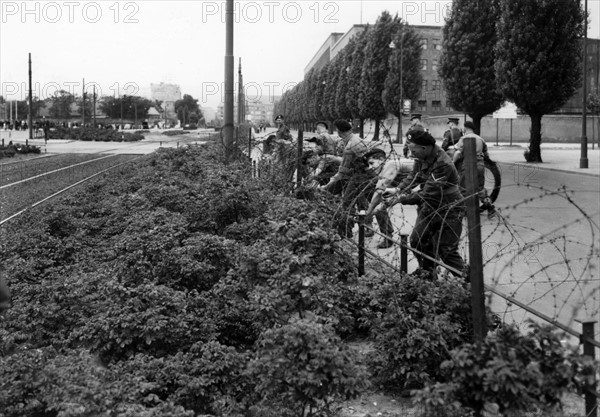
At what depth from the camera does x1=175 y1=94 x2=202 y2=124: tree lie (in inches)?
6515

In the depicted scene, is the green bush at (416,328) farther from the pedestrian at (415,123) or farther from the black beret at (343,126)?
the black beret at (343,126)

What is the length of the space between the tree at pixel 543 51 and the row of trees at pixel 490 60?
42 mm

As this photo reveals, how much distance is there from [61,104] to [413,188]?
13586cm

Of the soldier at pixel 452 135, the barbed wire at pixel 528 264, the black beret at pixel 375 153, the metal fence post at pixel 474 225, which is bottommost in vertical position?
the barbed wire at pixel 528 264

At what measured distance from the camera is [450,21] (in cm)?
4206

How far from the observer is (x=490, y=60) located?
4141 cm

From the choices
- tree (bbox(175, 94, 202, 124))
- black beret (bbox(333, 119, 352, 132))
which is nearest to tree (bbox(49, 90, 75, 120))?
tree (bbox(175, 94, 202, 124))

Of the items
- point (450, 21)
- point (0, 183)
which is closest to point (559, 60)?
point (450, 21)

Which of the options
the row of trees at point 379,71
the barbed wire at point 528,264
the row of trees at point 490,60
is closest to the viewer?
the barbed wire at point 528,264

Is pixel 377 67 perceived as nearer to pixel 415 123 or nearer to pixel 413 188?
pixel 415 123

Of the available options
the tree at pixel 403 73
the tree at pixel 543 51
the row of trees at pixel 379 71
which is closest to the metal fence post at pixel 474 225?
the tree at pixel 543 51

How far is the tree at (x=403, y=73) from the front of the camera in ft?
202

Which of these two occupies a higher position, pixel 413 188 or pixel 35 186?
pixel 413 188

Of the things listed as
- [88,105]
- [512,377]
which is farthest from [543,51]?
[88,105]
